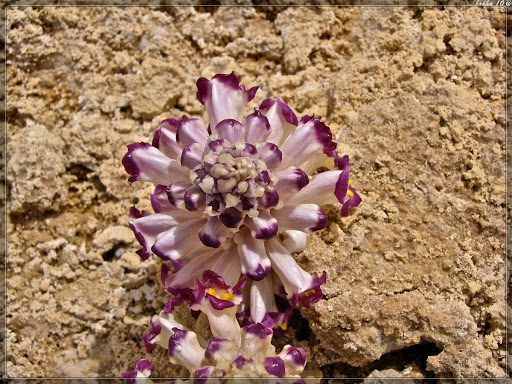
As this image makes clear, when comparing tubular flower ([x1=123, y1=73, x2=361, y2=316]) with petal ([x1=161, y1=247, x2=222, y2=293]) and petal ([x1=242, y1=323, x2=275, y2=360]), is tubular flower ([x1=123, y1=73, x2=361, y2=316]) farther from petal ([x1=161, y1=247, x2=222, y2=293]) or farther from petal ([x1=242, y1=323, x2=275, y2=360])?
petal ([x1=242, y1=323, x2=275, y2=360])

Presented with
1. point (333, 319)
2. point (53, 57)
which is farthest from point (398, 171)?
point (53, 57)

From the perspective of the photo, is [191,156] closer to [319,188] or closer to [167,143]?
[167,143]

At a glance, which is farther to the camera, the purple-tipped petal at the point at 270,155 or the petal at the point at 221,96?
the petal at the point at 221,96

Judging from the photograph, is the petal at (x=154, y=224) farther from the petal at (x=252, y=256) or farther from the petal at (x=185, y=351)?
the petal at (x=185, y=351)

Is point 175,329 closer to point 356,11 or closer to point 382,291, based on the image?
point 382,291

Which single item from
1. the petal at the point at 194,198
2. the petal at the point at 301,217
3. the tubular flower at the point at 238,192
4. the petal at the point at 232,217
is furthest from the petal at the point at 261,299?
the petal at the point at 194,198

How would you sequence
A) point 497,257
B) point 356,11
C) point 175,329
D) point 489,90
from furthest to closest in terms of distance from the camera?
point 356,11
point 489,90
point 497,257
point 175,329

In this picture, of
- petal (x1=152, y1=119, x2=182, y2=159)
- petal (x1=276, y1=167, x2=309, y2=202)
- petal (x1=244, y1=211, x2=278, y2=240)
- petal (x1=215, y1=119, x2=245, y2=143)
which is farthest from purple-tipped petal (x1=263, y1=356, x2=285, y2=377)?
petal (x1=152, y1=119, x2=182, y2=159)
